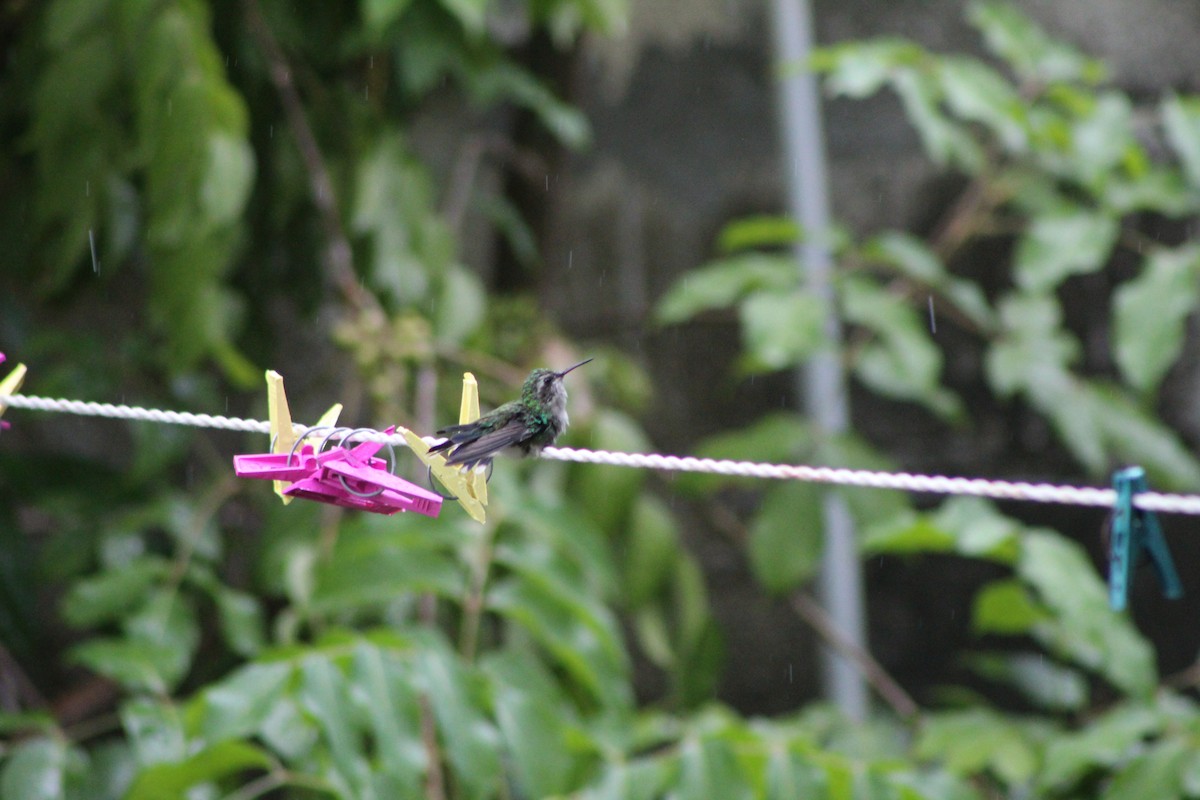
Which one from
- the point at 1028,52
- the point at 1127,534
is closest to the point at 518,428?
the point at 1127,534

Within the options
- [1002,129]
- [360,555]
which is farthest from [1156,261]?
[360,555]

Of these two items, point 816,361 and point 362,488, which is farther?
point 816,361

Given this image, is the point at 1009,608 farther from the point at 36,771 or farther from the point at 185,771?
the point at 36,771

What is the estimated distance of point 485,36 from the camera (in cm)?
183

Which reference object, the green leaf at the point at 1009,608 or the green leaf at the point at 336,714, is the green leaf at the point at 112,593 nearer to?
the green leaf at the point at 336,714

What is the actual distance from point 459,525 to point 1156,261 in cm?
108

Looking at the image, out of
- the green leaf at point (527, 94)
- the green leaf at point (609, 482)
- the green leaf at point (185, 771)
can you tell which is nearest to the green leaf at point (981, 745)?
the green leaf at point (609, 482)

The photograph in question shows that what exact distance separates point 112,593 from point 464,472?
42.0 inches

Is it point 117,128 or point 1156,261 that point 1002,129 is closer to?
point 1156,261

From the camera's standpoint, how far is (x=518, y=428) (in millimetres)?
620

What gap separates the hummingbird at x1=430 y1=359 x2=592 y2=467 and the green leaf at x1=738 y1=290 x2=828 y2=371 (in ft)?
3.75

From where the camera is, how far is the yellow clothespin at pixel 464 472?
61 cm

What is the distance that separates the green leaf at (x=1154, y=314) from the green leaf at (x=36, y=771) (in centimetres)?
147

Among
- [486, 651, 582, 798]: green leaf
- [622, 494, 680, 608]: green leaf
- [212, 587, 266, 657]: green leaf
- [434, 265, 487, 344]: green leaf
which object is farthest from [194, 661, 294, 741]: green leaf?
[622, 494, 680, 608]: green leaf
